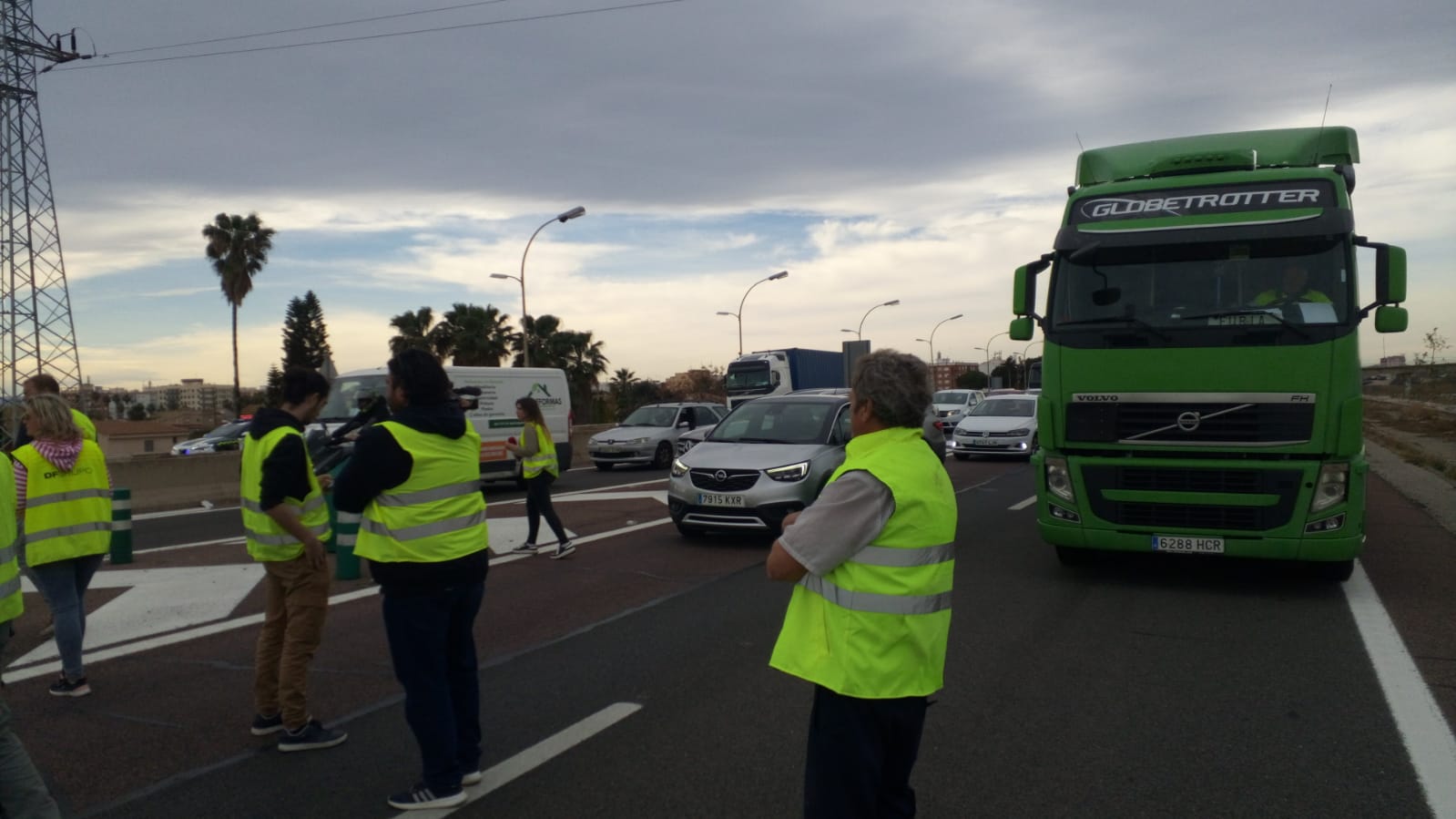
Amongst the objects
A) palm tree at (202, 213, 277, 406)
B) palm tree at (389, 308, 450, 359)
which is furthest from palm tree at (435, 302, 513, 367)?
palm tree at (202, 213, 277, 406)

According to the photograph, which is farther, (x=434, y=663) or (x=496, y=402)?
(x=496, y=402)

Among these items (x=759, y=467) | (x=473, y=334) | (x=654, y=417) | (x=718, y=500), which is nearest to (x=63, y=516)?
(x=718, y=500)

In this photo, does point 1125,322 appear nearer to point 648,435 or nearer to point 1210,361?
point 1210,361

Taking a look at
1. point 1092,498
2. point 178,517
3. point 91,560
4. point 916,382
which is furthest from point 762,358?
point 916,382

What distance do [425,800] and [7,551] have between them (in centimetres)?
183

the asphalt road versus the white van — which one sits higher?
the white van

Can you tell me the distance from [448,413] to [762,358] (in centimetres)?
3474

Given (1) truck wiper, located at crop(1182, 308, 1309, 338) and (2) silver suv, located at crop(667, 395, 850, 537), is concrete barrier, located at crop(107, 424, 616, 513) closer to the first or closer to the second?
(2) silver suv, located at crop(667, 395, 850, 537)

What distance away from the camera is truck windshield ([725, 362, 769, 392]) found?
38500mm

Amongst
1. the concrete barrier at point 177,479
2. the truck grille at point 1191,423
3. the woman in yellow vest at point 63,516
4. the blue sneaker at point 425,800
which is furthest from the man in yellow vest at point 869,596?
the concrete barrier at point 177,479

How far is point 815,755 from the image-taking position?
2.75 metres

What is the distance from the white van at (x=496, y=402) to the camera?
55.0 feet

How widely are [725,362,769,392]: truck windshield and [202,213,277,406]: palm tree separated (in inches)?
1201

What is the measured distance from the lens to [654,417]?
2433 centimetres
